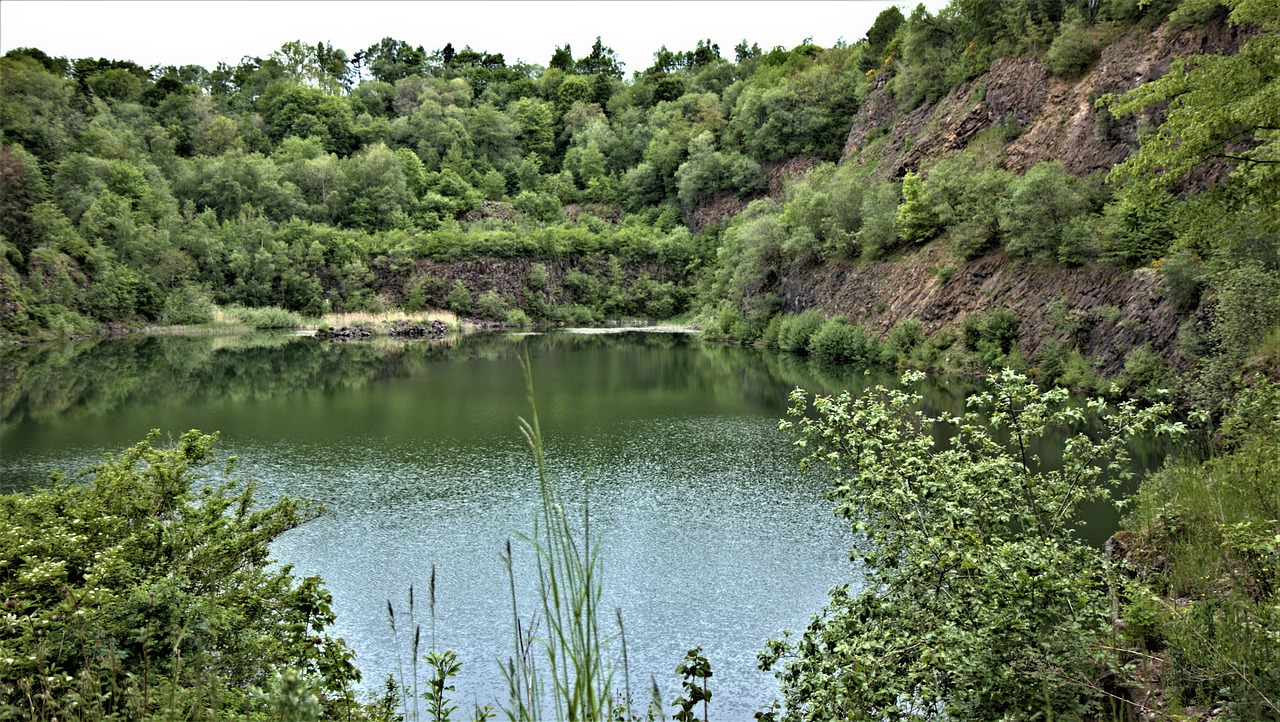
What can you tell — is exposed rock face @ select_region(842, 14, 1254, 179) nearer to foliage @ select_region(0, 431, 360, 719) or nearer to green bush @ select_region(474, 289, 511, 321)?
foliage @ select_region(0, 431, 360, 719)

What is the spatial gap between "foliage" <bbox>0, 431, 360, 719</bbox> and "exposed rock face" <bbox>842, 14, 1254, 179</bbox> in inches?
881

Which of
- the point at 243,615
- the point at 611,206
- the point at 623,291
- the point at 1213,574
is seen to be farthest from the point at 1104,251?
the point at 611,206

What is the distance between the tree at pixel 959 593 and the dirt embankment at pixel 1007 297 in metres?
16.4

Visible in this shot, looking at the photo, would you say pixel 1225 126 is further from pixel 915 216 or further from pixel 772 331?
pixel 772 331

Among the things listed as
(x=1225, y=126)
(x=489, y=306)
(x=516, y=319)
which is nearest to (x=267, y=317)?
(x=489, y=306)

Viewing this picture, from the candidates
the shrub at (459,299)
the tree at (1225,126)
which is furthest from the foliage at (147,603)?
the shrub at (459,299)

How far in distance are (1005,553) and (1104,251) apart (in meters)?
22.2

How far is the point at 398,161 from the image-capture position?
72.3m

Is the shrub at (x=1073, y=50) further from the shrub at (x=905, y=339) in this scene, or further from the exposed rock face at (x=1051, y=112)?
the shrub at (x=905, y=339)

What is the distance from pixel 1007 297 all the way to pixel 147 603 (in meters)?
27.4

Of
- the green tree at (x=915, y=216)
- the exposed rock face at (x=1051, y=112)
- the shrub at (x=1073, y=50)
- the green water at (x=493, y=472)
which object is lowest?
the green water at (x=493, y=472)

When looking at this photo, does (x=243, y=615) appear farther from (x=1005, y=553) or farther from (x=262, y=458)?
(x=262, y=458)

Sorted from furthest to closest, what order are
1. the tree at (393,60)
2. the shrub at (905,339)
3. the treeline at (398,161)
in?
the tree at (393,60) < the treeline at (398,161) < the shrub at (905,339)

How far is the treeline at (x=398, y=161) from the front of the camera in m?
43.7
